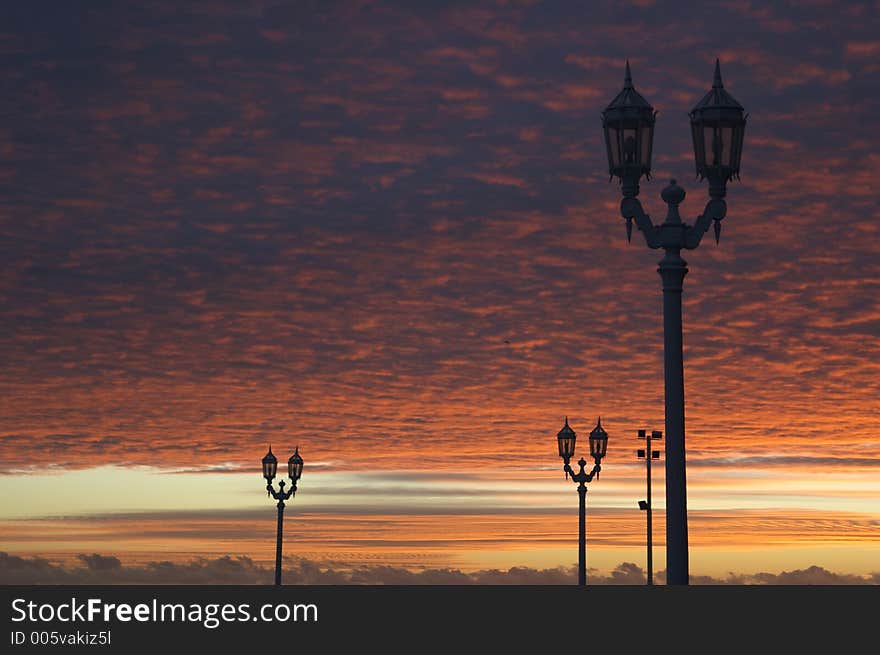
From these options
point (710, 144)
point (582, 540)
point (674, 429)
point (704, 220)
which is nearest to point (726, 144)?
point (710, 144)

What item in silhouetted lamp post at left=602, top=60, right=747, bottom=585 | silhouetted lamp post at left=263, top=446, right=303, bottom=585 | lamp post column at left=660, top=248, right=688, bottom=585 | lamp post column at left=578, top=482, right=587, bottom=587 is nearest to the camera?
lamp post column at left=660, top=248, right=688, bottom=585

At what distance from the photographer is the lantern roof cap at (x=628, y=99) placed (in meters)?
19.6

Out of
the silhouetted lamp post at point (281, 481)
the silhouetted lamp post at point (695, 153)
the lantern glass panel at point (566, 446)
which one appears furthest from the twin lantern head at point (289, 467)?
the silhouetted lamp post at point (695, 153)

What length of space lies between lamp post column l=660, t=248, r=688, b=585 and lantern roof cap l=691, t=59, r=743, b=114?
1.83m

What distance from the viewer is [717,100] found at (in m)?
19.5

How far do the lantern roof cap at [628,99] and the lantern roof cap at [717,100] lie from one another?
2.01 feet

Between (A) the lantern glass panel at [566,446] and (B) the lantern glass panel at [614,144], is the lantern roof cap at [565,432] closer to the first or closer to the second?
(A) the lantern glass panel at [566,446]

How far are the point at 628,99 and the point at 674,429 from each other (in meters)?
4.04

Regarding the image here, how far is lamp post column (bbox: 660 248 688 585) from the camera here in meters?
18.8

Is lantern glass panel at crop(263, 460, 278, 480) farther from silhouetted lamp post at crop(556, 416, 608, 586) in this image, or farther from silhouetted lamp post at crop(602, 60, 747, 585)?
silhouetted lamp post at crop(602, 60, 747, 585)

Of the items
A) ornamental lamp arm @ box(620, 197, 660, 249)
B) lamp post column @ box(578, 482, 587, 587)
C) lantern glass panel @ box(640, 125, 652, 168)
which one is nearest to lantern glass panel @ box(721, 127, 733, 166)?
lantern glass panel @ box(640, 125, 652, 168)
